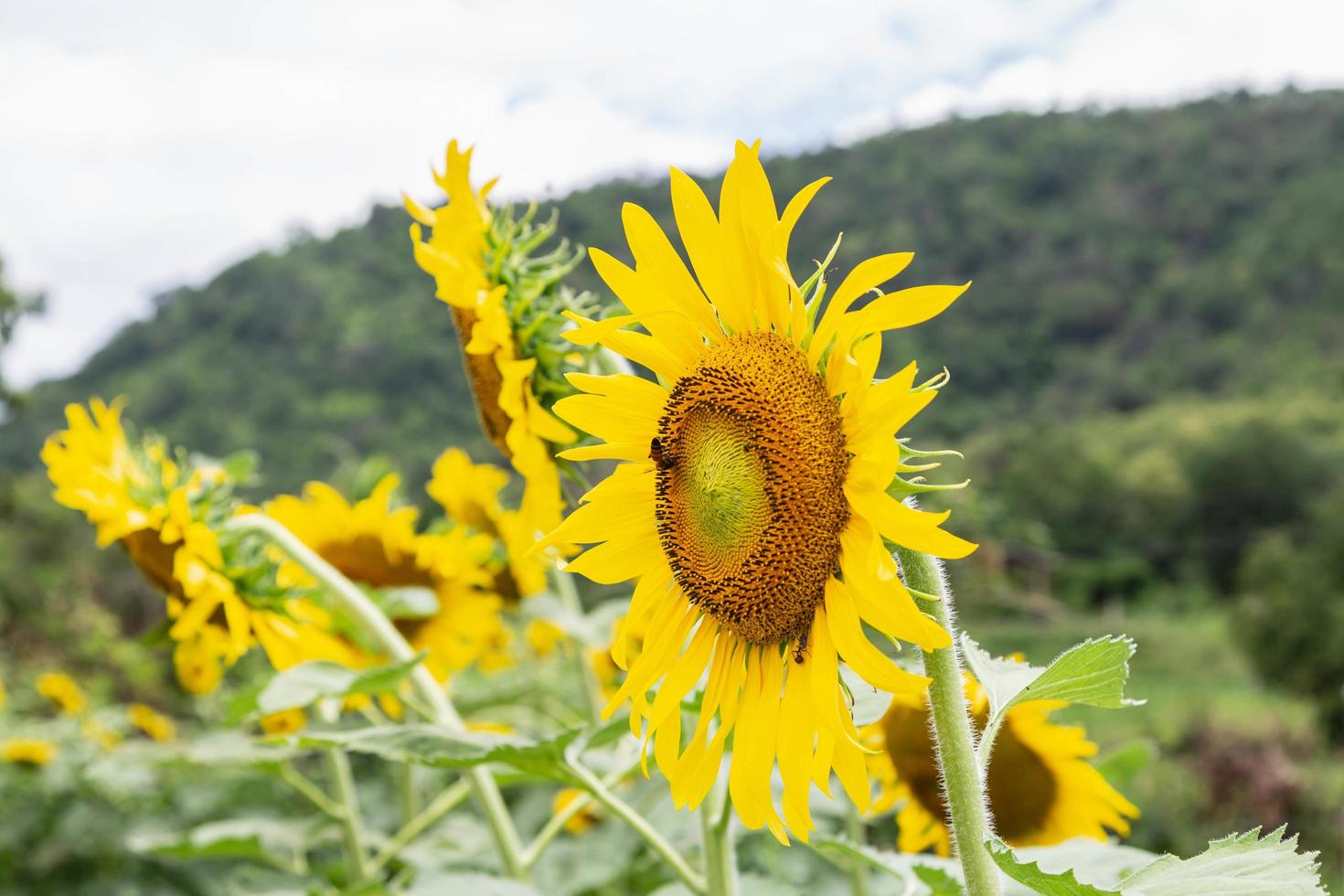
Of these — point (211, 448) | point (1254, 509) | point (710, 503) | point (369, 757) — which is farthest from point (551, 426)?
point (1254, 509)

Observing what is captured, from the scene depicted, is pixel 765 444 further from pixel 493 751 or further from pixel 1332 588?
pixel 1332 588

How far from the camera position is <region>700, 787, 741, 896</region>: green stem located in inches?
42.0

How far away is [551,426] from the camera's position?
3.76 ft

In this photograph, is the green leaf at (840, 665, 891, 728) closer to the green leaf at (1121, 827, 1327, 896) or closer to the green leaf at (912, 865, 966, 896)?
the green leaf at (912, 865, 966, 896)

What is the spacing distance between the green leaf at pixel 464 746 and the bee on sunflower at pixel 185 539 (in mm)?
458

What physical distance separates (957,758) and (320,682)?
76cm

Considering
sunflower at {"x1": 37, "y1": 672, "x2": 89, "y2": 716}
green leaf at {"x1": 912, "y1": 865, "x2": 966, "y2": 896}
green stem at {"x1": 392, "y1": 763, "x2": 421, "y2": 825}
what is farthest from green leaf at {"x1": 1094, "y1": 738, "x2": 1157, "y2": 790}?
sunflower at {"x1": 37, "y1": 672, "x2": 89, "y2": 716}

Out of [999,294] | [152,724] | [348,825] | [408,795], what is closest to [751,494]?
[348,825]

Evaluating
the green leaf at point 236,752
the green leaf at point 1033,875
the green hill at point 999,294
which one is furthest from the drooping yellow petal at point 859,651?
the green hill at point 999,294

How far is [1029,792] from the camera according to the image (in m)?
1.45

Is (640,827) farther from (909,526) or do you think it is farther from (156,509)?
(156,509)

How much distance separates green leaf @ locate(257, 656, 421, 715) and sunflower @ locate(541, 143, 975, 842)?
325 millimetres

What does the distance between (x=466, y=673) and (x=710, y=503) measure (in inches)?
89.7

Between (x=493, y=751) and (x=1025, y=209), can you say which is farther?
(x=1025, y=209)
